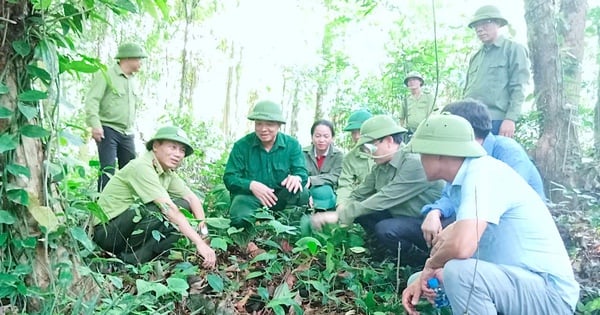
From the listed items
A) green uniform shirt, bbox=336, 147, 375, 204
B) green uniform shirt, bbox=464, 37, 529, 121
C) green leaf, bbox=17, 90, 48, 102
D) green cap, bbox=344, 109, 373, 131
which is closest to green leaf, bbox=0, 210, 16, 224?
green leaf, bbox=17, 90, 48, 102

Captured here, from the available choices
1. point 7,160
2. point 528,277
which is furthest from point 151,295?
point 528,277

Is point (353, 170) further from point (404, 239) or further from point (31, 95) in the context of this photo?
point (31, 95)

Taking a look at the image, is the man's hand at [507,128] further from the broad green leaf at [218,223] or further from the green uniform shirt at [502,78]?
the broad green leaf at [218,223]

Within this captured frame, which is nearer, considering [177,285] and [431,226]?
[177,285]

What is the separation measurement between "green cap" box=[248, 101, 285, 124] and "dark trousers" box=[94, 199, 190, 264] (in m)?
1.15

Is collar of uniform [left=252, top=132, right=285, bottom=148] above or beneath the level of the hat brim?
beneath

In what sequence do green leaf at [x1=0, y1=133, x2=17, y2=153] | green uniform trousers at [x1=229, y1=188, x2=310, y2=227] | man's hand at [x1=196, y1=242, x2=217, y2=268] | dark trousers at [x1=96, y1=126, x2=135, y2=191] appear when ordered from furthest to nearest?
dark trousers at [x1=96, y1=126, x2=135, y2=191] < green uniform trousers at [x1=229, y1=188, x2=310, y2=227] < man's hand at [x1=196, y1=242, x2=217, y2=268] < green leaf at [x1=0, y1=133, x2=17, y2=153]

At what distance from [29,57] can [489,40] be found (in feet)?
11.5

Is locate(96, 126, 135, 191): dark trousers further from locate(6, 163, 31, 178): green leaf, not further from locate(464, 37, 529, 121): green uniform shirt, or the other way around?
locate(464, 37, 529, 121): green uniform shirt

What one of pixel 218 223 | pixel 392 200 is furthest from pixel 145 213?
pixel 392 200

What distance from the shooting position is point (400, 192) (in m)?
3.66

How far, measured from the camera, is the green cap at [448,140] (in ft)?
8.26

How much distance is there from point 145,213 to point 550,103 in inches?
140

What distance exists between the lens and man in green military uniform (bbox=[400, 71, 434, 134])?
714 centimetres
